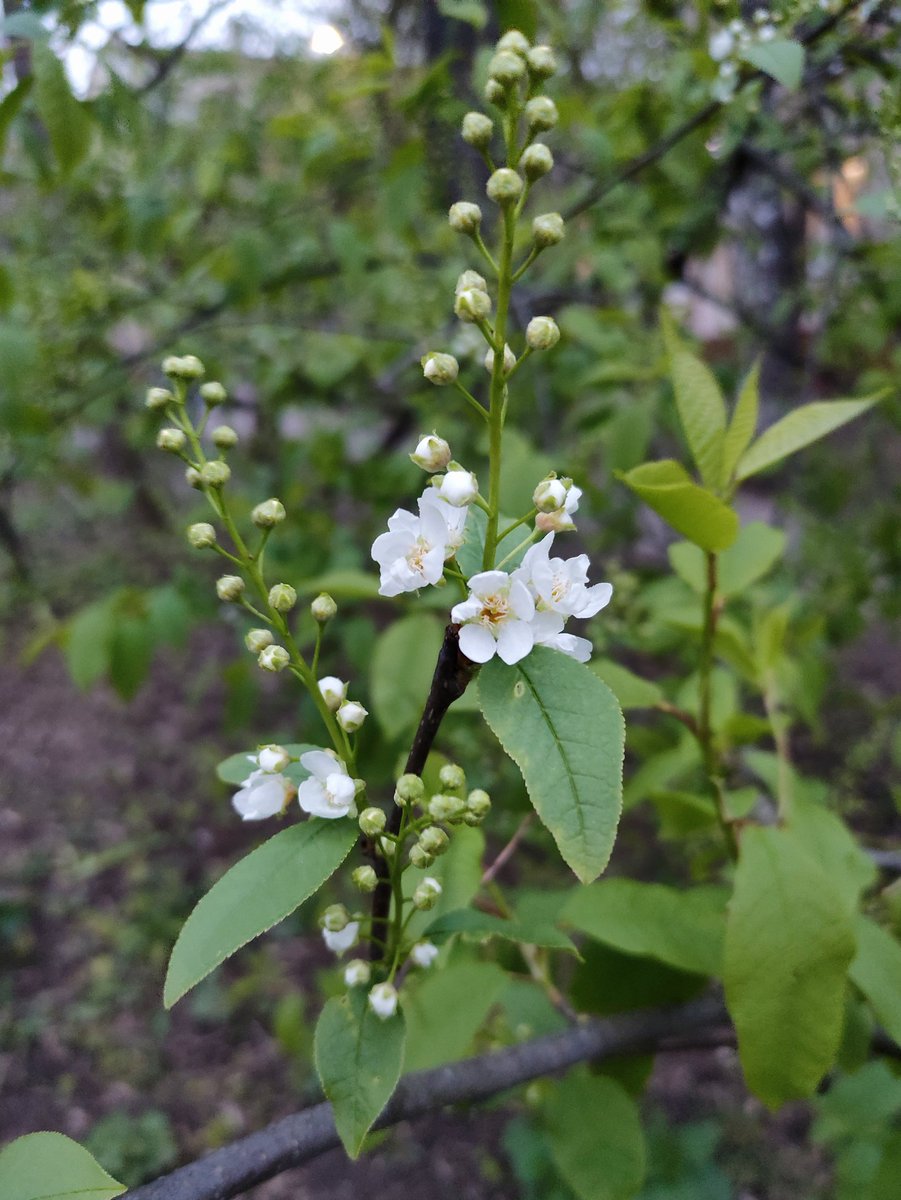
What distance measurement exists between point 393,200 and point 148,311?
68.3 inches

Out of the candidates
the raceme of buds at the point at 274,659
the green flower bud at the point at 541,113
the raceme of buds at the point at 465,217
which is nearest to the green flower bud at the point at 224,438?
the raceme of buds at the point at 274,659

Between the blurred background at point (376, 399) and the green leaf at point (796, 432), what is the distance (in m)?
0.53

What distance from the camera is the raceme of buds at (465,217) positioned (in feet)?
2.53

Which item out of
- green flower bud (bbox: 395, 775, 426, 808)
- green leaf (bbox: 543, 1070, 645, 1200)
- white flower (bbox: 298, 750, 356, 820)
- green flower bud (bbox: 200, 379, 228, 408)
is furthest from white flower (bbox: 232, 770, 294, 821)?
green leaf (bbox: 543, 1070, 645, 1200)

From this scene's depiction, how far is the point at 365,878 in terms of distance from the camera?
2.94 feet

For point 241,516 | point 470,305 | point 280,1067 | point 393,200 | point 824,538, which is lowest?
point 280,1067

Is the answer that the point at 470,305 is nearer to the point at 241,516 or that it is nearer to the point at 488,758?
the point at 488,758

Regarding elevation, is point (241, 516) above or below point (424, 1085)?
below

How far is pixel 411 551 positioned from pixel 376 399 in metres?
3.09

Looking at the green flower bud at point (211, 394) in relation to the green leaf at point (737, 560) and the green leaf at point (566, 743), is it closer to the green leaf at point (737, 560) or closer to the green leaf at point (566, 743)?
the green leaf at point (566, 743)

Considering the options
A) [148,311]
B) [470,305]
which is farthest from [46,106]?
[148,311]

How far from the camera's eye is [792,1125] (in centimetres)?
291

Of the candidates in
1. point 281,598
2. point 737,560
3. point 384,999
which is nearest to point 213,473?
point 281,598

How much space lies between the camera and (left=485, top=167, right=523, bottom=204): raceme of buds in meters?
0.71
